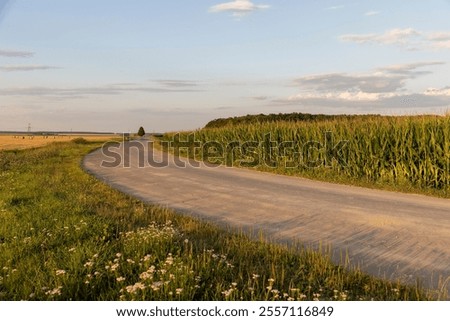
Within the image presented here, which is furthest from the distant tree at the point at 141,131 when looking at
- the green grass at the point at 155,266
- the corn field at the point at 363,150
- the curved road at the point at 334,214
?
the green grass at the point at 155,266

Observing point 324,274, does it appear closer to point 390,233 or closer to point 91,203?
point 390,233

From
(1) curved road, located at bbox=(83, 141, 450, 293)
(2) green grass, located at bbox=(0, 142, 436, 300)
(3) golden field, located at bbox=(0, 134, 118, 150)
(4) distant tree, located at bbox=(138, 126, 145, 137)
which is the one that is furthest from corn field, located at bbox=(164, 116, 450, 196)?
(4) distant tree, located at bbox=(138, 126, 145, 137)

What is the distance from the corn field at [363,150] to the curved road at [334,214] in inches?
89.1

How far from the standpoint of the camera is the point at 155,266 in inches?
236

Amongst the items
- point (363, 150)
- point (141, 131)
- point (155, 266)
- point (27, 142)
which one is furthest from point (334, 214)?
point (141, 131)

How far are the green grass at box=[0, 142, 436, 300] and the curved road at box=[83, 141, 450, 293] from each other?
91cm

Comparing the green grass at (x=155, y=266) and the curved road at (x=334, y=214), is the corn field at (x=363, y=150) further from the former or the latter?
the green grass at (x=155, y=266)

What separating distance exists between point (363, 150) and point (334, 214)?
8.71 meters

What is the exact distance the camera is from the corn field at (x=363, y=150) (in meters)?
16.2

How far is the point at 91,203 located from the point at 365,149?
12.0 m

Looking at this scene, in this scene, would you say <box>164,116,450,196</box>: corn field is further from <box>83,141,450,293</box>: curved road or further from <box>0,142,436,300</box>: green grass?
<box>0,142,436,300</box>: green grass

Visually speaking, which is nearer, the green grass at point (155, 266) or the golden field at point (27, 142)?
the green grass at point (155, 266)

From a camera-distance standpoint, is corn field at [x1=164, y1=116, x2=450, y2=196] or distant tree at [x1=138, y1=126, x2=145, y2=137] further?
distant tree at [x1=138, y1=126, x2=145, y2=137]

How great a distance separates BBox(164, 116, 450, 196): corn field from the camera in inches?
636
